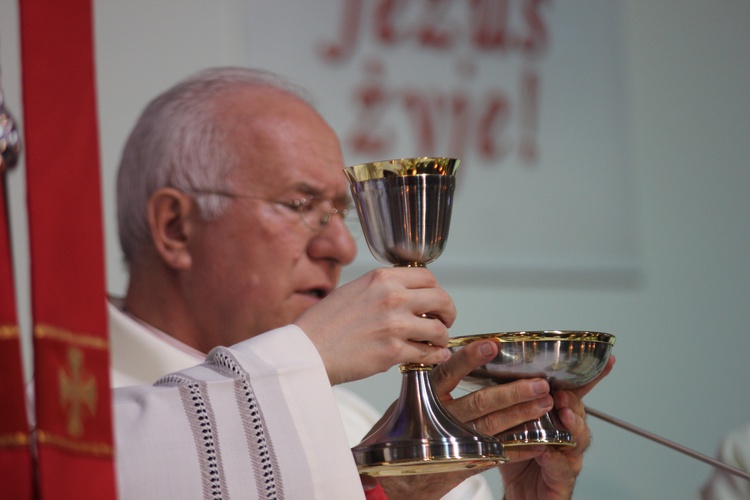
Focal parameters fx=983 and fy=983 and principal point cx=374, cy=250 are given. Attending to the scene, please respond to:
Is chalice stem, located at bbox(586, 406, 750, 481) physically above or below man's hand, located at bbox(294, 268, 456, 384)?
below

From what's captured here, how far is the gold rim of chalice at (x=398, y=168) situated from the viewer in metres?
1.00

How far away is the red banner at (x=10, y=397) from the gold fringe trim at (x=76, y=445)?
0.03 ft

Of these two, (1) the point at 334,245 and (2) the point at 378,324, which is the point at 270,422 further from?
(1) the point at 334,245

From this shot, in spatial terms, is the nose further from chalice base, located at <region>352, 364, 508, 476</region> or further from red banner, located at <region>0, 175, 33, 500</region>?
red banner, located at <region>0, 175, 33, 500</region>

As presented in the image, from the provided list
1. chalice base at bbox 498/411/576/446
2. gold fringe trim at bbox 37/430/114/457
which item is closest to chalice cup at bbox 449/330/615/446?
chalice base at bbox 498/411/576/446

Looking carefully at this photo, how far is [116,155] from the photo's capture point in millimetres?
2348

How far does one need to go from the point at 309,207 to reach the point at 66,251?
1254 mm

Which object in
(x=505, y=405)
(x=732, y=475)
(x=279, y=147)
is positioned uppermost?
(x=279, y=147)

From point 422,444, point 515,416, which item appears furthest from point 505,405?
point 422,444

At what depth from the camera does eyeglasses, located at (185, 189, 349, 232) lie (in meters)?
1.81

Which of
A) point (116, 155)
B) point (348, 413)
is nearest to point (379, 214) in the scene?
point (348, 413)

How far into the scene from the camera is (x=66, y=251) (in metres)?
0.57

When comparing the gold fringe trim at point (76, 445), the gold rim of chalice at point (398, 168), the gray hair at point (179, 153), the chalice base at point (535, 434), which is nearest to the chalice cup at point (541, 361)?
the chalice base at point (535, 434)

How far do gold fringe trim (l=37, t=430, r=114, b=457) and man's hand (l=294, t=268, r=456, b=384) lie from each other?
0.42m
